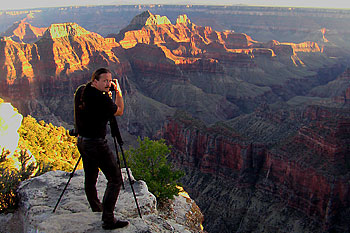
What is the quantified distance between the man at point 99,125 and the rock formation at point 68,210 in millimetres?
811

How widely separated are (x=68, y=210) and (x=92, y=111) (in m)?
4.12

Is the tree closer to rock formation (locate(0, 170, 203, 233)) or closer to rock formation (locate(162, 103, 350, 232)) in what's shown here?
rock formation (locate(0, 170, 203, 233))

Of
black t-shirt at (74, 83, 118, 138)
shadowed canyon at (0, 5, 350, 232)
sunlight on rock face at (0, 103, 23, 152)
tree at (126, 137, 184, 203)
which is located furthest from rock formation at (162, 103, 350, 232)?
black t-shirt at (74, 83, 118, 138)

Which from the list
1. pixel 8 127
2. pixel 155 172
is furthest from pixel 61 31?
pixel 155 172

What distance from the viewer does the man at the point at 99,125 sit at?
9.48m

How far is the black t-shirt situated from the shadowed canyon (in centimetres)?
3203

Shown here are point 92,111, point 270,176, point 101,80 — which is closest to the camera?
point 92,111

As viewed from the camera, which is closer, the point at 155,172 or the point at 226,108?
the point at 155,172

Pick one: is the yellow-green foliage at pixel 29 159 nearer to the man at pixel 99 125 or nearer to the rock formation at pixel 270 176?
the man at pixel 99 125

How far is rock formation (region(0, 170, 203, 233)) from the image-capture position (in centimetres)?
982

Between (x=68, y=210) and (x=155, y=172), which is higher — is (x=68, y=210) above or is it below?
above

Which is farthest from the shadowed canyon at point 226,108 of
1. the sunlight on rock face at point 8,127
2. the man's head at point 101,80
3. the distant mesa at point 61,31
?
the man's head at point 101,80

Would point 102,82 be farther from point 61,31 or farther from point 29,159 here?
point 61,31

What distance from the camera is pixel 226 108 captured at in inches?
4500
